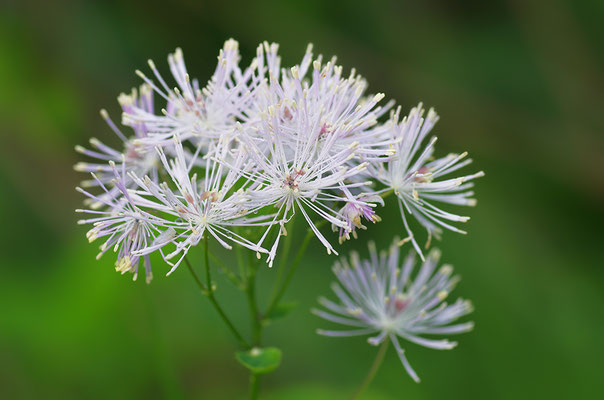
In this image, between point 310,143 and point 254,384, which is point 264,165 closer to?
point 310,143

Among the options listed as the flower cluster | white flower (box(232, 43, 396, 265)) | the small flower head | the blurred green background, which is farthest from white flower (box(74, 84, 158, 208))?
the blurred green background

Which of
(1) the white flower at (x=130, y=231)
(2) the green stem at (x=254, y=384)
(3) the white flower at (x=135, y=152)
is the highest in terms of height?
(3) the white flower at (x=135, y=152)

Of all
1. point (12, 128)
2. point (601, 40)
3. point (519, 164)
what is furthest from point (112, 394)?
point (601, 40)

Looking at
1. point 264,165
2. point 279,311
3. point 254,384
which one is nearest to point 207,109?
point 264,165

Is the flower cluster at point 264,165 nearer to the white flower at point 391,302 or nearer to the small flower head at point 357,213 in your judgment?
the small flower head at point 357,213

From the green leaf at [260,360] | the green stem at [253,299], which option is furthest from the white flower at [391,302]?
the green leaf at [260,360]
